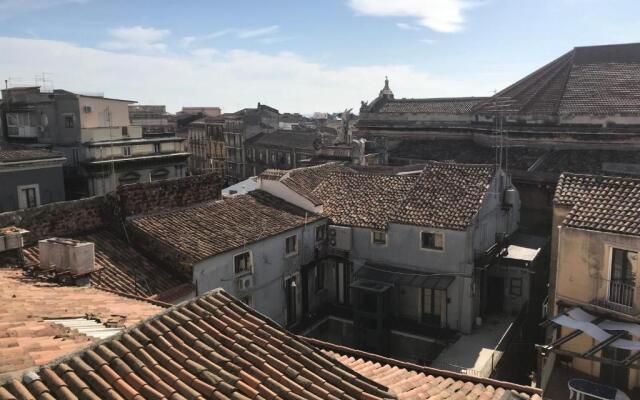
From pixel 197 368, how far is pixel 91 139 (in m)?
31.9

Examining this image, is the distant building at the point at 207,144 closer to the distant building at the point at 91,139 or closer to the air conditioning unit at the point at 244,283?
the distant building at the point at 91,139

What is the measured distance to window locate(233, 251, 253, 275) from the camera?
20344 millimetres

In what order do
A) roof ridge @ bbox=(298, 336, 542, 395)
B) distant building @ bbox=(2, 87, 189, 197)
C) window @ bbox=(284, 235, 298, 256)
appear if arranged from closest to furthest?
roof ridge @ bbox=(298, 336, 542, 395) → window @ bbox=(284, 235, 298, 256) → distant building @ bbox=(2, 87, 189, 197)

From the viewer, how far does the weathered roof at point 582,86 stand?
112 feet

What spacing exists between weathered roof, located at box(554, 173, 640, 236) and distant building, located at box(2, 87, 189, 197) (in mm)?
25007

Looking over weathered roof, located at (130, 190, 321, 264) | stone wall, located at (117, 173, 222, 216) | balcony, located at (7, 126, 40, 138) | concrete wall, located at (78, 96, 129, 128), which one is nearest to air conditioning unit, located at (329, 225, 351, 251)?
weathered roof, located at (130, 190, 321, 264)

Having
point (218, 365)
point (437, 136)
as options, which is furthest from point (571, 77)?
point (218, 365)

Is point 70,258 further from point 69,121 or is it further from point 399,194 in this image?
point 69,121

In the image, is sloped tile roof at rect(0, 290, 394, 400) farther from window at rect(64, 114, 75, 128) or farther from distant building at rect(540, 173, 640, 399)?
window at rect(64, 114, 75, 128)

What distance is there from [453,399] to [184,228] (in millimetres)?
14303

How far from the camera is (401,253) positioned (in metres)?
23.8

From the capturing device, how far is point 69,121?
34.8 m

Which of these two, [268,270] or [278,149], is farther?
[278,149]

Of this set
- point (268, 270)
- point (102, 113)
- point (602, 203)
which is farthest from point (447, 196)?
point (102, 113)
